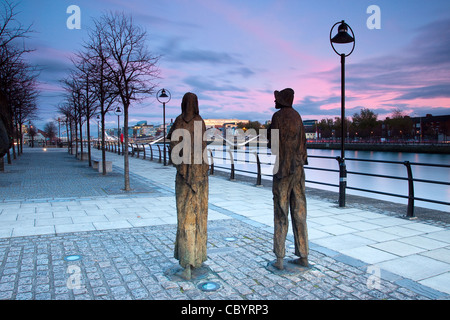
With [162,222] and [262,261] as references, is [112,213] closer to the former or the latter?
[162,222]

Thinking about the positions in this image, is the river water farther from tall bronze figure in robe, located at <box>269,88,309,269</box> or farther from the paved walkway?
tall bronze figure in robe, located at <box>269,88,309,269</box>

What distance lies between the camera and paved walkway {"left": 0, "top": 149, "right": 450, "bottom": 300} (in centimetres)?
379

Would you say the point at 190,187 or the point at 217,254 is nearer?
the point at 190,187

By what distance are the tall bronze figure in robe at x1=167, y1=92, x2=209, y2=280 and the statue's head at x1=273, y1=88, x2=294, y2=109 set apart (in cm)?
103

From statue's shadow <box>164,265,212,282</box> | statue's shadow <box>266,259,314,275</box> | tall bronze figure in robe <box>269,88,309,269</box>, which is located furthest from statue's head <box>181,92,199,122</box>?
statue's shadow <box>266,259,314,275</box>

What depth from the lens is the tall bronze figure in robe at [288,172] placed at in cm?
424

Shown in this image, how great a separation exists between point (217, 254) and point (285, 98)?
239 centimetres

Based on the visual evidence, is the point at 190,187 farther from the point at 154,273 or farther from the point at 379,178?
the point at 379,178

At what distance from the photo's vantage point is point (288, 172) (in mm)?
4246

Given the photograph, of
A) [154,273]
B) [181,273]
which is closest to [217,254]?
[181,273]

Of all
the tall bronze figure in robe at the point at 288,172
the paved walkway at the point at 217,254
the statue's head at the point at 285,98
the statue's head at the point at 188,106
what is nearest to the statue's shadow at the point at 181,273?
the paved walkway at the point at 217,254

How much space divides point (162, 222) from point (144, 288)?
10.6 ft
